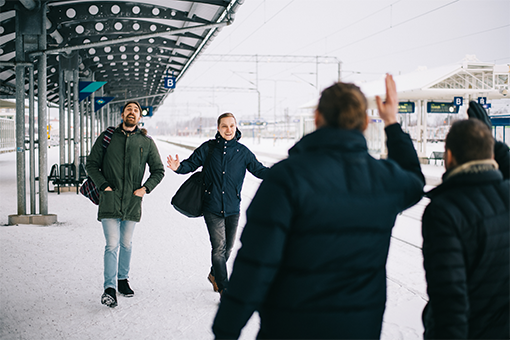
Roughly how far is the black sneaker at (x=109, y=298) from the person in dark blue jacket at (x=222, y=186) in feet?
2.90

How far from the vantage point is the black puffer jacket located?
183 centimetres

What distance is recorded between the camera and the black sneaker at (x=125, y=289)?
4441mm

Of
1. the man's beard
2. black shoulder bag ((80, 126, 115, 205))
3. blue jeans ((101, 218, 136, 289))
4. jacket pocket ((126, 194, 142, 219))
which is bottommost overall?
blue jeans ((101, 218, 136, 289))

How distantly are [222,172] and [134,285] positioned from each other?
1471 mm

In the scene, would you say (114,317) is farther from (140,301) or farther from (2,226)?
(2,226)

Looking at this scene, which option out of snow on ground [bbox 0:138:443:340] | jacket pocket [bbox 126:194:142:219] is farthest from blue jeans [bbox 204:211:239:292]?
jacket pocket [bbox 126:194:142:219]

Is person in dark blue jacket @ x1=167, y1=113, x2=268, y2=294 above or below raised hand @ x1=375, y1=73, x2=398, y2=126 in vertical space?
below

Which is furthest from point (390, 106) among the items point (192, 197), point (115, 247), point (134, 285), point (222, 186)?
point (134, 285)

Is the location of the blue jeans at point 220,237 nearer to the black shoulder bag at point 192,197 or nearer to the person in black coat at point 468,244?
the black shoulder bag at point 192,197

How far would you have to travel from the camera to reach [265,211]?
1.57 meters

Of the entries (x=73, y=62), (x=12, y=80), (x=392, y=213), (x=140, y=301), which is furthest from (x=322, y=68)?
(x=392, y=213)

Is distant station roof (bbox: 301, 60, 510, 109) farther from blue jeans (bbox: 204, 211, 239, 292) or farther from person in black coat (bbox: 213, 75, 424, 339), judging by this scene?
person in black coat (bbox: 213, 75, 424, 339)

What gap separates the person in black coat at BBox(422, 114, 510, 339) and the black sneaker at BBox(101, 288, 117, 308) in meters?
2.87

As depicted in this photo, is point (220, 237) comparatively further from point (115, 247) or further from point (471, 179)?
point (471, 179)
